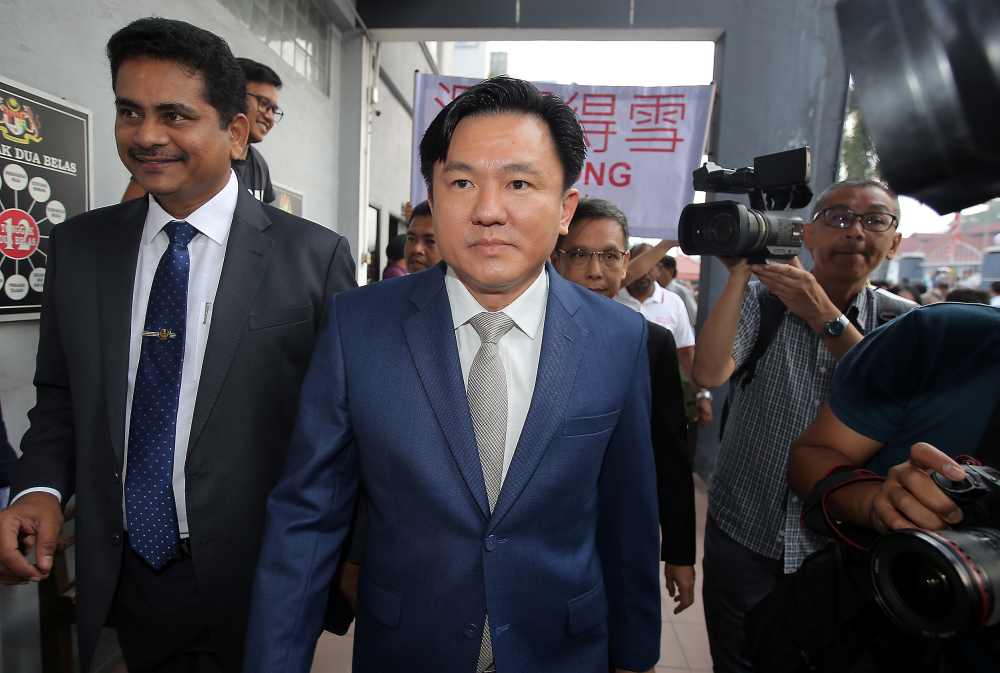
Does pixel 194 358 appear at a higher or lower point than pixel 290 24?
lower

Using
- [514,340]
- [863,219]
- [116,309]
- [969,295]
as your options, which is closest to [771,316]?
[863,219]

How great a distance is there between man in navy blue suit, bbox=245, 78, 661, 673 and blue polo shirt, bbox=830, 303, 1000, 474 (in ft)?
1.35

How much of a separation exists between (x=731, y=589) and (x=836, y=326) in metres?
0.81

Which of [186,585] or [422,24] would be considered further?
[422,24]

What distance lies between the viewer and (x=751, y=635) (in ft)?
2.99

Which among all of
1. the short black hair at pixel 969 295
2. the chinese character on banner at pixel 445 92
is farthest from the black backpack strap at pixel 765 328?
the short black hair at pixel 969 295

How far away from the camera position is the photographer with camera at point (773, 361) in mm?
1460

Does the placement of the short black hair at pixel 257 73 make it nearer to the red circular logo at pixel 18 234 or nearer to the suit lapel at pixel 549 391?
the red circular logo at pixel 18 234

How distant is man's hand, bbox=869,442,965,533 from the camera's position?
2.19ft

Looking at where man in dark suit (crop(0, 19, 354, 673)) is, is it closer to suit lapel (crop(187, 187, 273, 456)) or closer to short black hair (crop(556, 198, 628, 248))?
suit lapel (crop(187, 187, 273, 456))

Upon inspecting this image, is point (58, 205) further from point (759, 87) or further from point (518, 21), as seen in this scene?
point (759, 87)

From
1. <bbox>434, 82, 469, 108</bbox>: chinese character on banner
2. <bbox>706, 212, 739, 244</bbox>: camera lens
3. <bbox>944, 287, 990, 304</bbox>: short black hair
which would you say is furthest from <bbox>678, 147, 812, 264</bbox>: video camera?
<bbox>944, 287, 990, 304</bbox>: short black hair

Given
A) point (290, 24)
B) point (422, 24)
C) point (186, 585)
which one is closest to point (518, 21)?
point (422, 24)

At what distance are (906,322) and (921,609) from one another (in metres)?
0.49
